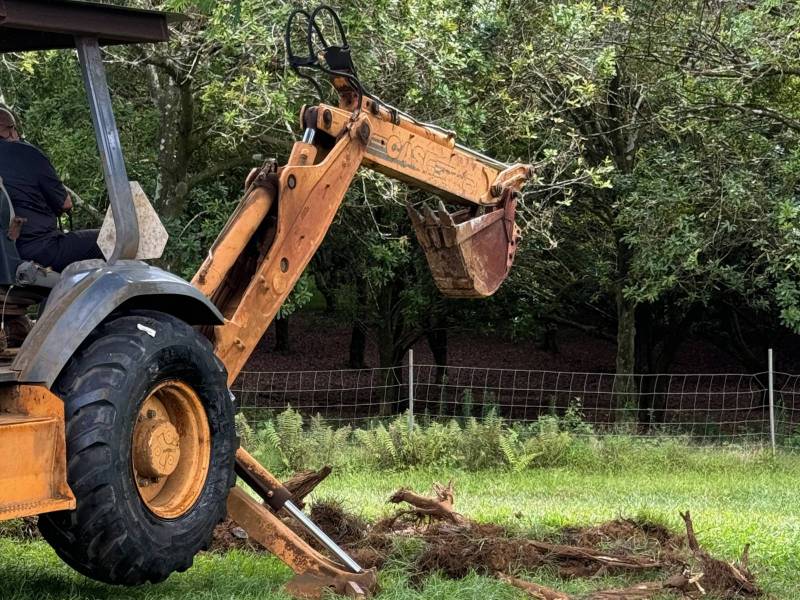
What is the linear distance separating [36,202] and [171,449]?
4.16 ft

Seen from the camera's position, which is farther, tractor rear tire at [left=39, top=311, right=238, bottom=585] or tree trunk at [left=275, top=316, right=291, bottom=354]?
tree trunk at [left=275, top=316, right=291, bottom=354]

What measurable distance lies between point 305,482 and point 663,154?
386 inches

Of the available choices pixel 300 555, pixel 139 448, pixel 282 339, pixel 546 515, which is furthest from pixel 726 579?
pixel 282 339

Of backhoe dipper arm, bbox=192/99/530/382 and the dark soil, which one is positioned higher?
backhoe dipper arm, bbox=192/99/530/382

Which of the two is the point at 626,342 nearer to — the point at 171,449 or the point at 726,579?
the point at 726,579

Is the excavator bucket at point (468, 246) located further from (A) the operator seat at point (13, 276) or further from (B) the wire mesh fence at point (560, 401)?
(B) the wire mesh fence at point (560, 401)

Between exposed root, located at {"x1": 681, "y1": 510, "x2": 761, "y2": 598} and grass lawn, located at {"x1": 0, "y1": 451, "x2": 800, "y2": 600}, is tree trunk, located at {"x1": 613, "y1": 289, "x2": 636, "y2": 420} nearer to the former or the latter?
grass lawn, located at {"x1": 0, "y1": 451, "x2": 800, "y2": 600}

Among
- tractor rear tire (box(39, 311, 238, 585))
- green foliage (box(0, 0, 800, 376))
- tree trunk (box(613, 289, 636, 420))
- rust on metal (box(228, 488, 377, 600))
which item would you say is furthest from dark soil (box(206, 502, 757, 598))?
tree trunk (box(613, 289, 636, 420))

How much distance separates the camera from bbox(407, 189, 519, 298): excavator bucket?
707cm

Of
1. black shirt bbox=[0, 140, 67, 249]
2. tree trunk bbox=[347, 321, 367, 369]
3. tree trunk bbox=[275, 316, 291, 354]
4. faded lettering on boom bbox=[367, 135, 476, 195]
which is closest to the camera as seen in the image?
black shirt bbox=[0, 140, 67, 249]

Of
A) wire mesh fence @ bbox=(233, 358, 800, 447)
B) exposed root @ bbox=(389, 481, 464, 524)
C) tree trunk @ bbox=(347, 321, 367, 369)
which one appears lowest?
exposed root @ bbox=(389, 481, 464, 524)

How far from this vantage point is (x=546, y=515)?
859 cm

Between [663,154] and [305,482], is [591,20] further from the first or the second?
[305,482]

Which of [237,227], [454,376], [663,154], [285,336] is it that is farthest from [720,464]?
[285,336]
